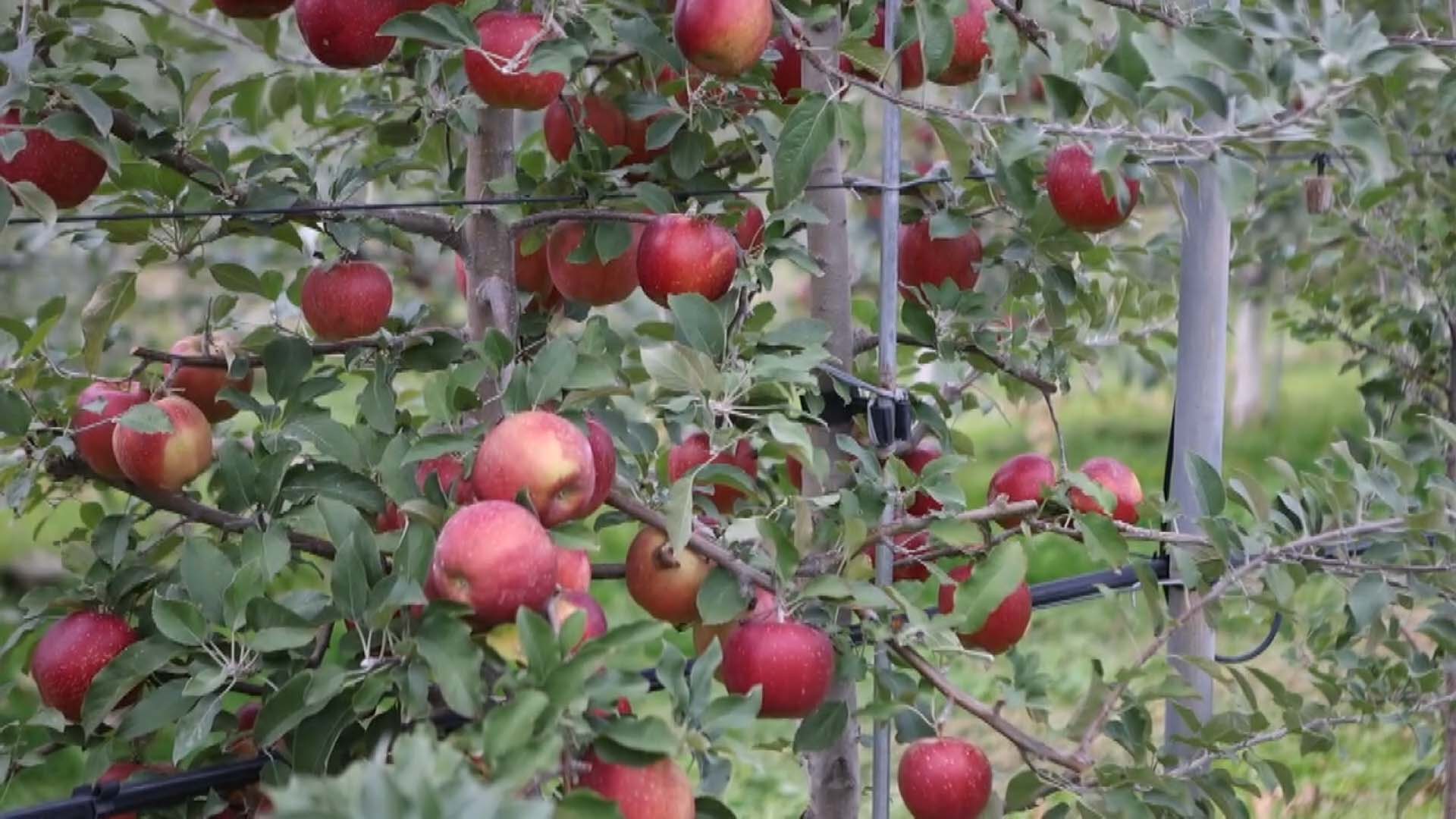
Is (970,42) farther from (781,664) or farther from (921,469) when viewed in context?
(781,664)

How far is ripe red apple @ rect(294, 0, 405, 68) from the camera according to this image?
129cm

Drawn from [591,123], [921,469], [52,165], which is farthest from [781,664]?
[52,165]

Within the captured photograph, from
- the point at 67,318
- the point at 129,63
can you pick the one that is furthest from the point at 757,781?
the point at 129,63

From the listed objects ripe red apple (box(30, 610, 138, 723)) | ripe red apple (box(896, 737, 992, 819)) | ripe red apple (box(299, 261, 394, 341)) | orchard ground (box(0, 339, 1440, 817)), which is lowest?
orchard ground (box(0, 339, 1440, 817))

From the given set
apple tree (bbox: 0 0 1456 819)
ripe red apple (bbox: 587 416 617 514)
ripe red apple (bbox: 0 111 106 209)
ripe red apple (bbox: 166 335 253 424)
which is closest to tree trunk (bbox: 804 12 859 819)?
apple tree (bbox: 0 0 1456 819)

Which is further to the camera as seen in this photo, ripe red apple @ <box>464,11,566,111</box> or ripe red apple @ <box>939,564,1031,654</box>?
ripe red apple @ <box>939,564,1031,654</box>

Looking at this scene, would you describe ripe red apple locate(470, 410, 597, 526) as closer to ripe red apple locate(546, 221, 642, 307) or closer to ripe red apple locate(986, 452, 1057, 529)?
ripe red apple locate(546, 221, 642, 307)

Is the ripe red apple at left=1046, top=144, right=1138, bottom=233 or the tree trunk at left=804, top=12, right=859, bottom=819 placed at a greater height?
the ripe red apple at left=1046, top=144, right=1138, bottom=233

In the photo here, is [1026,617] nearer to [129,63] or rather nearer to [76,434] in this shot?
[76,434]

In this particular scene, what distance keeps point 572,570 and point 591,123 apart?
23.4 inches

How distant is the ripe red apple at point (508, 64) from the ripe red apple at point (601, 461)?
269 mm

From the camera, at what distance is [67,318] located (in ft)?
15.1

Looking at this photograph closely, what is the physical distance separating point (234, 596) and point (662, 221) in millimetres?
472

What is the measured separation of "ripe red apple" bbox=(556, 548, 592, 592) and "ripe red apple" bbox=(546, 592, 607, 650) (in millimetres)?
14
